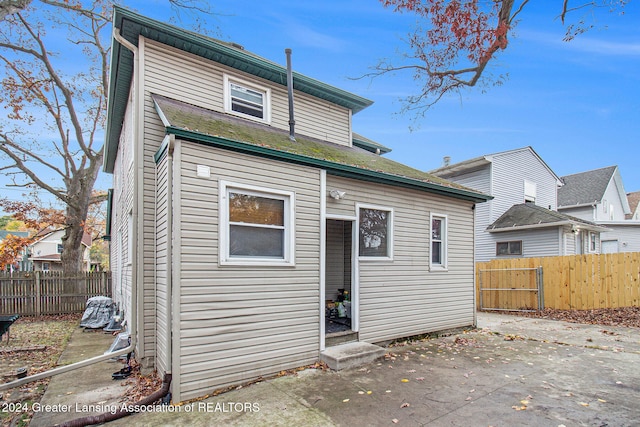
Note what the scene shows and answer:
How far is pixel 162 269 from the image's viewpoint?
4852mm

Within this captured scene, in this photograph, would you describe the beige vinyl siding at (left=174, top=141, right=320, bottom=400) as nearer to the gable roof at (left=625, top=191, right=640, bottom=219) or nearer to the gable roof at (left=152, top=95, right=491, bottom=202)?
the gable roof at (left=152, top=95, right=491, bottom=202)

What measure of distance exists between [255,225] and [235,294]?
1.03m

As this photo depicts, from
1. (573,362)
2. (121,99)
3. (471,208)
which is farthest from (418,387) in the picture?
(121,99)

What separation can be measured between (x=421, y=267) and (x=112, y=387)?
5882 millimetres

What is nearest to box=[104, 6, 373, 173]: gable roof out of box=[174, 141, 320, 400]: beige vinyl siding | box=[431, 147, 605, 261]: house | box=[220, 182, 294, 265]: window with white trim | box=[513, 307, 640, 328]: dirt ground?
box=[174, 141, 320, 400]: beige vinyl siding

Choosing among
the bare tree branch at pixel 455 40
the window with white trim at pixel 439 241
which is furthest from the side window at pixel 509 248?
the window with white trim at pixel 439 241

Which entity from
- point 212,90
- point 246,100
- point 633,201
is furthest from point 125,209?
point 633,201

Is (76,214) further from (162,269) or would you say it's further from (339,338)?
(339,338)

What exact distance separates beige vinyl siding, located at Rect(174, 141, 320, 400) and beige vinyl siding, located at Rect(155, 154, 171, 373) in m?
0.26

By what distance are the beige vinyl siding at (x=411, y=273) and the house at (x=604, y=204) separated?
52.5 ft

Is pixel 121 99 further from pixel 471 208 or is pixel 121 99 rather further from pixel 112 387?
pixel 471 208

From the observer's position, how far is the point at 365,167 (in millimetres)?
6461

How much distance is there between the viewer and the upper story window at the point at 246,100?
7.02 m

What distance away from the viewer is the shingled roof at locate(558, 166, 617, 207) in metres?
21.7
